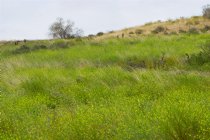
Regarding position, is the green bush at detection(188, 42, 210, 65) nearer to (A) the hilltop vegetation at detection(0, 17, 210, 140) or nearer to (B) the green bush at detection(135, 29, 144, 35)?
(A) the hilltop vegetation at detection(0, 17, 210, 140)

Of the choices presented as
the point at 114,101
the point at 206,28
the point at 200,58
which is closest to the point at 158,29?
the point at 206,28

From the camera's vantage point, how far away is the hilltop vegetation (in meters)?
6.90

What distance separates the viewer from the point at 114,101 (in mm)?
9586

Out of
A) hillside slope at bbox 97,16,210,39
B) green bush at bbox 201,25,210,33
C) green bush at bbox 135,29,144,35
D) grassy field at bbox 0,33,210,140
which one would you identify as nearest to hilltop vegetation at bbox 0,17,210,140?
grassy field at bbox 0,33,210,140

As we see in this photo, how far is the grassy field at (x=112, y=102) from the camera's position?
271 inches

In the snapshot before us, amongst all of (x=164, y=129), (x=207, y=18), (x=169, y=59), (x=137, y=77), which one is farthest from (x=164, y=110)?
(x=207, y=18)

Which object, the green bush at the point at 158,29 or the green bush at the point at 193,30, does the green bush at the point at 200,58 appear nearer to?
the green bush at the point at 193,30

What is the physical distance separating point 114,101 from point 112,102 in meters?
0.17

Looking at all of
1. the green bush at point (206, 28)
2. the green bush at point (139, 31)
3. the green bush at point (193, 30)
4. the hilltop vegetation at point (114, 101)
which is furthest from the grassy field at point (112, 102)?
the green bush at point (139, 31)

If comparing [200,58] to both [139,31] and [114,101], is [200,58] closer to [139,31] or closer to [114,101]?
[114,101]

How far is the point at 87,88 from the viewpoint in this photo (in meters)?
12.3

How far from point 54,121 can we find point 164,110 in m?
2.02

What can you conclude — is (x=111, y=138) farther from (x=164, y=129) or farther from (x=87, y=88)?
(x=87, y=88)

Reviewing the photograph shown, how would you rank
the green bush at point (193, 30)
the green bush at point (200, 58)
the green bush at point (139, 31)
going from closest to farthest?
1. the green bush at point (200, 58)
2. the green bush at point (193, 30)
3. the green bush at point (139, 31)
